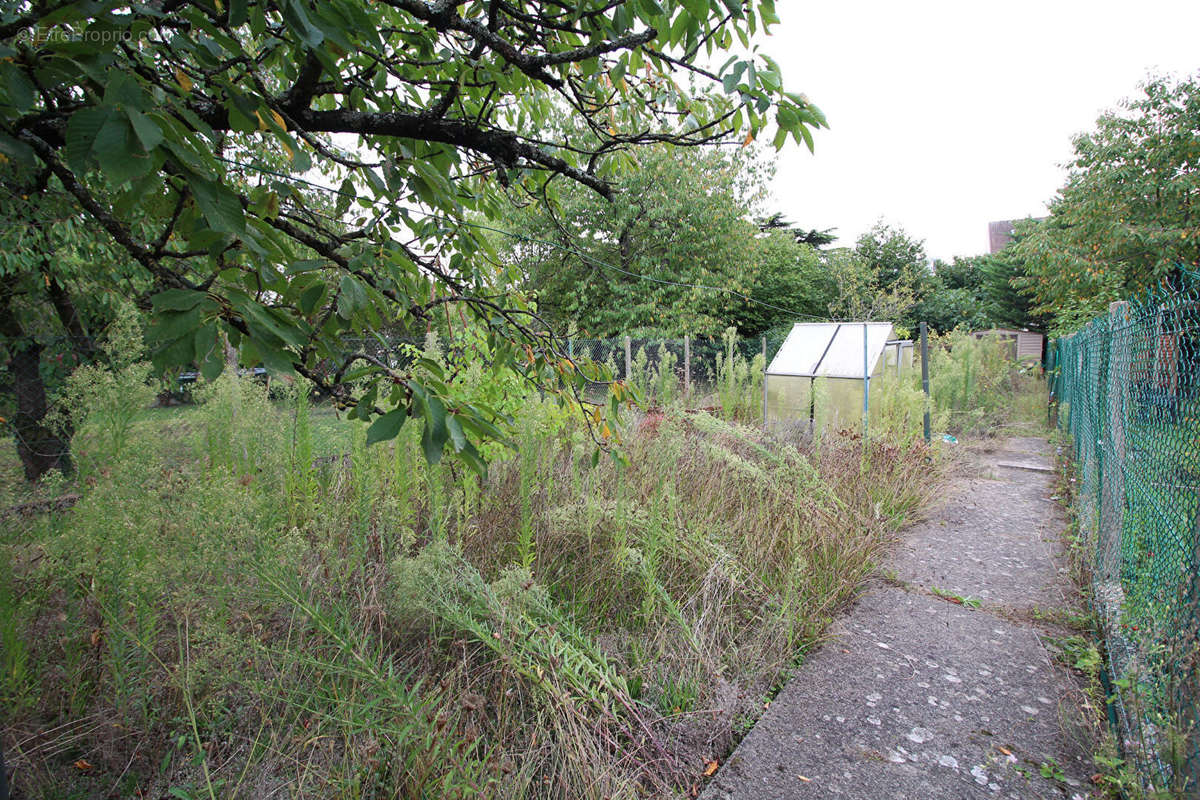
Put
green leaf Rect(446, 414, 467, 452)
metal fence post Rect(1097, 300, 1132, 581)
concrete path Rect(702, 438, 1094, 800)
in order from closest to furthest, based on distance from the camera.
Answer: green leaf Rect(446, 414, 467, 452) < concrete path Rect(702, 438, 1094, 800) < metal fence post Rect(1097, 300, 1132, 581)

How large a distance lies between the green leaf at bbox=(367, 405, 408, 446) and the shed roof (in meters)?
6.93

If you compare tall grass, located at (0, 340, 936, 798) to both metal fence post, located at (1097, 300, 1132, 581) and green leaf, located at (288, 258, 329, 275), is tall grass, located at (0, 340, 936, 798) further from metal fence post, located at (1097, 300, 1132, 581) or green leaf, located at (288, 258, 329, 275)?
metal fence post, located at (1097, 300, 1132, 581)

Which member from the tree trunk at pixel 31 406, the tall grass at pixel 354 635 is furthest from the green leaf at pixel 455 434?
the tree trunk at pixel 31 406

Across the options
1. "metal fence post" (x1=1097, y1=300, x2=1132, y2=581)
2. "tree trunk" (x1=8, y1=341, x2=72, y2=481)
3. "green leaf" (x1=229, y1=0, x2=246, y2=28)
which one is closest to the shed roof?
"metal fence post" (x1=1097, y1=300, x2=1132, y2=581)

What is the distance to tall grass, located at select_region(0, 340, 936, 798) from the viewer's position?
178 centimetres

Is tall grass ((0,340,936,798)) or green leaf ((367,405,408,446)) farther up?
green leaf ((367,405,408,446))

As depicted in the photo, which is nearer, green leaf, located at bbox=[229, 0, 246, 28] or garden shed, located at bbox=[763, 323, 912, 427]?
green leaf, located at bbox=[229, 0, 246, 28]

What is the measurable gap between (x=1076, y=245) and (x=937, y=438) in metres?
10.0

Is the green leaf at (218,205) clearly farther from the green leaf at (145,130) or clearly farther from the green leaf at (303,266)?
the green leaf at (303,266)

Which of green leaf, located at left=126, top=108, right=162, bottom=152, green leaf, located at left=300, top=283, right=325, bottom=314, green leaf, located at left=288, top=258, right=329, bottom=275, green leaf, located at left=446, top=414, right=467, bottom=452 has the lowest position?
green leaf, located at left=446, top=414, right=467, bottom=452

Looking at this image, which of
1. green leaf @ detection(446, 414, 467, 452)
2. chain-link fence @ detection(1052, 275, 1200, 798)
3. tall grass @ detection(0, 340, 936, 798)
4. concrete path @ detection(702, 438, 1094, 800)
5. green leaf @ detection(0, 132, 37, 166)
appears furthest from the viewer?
concrete path @ detection(702, 438, 1094, 800)

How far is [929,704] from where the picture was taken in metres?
2.50

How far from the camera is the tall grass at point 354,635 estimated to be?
1778mm

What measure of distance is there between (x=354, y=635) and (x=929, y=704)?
7.80 ft
